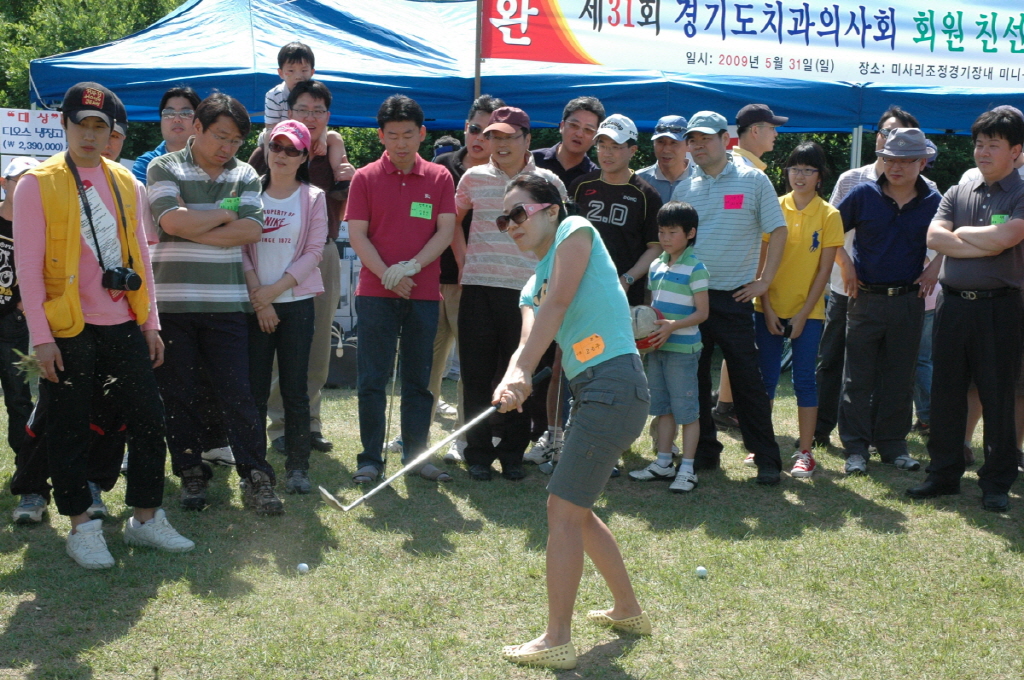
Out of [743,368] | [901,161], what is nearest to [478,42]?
[901,161]

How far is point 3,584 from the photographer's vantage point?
4000 mm

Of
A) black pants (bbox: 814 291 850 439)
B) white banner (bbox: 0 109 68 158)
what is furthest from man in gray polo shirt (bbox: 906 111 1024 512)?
white banner (bbox: 0 109 68 158)

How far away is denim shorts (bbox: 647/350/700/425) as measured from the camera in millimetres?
5695

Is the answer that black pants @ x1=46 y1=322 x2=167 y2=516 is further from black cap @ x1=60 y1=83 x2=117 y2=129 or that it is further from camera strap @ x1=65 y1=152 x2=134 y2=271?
black cap @ x1=60 y1=83 x2=117 y2=129

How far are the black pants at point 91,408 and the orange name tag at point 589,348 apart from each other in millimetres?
2032

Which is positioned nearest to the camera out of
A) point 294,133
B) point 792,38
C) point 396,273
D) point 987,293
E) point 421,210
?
point 294,133

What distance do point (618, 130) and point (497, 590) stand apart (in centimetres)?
283

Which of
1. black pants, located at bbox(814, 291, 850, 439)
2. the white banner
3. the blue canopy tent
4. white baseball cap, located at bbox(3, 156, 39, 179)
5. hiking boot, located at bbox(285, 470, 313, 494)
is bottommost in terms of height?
hiking boot, located at bbox(285, 470, 313, 494)

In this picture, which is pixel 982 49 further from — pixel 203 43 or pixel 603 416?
pixel 603 416

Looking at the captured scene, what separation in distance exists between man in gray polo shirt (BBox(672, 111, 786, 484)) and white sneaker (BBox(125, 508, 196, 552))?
3.10 metres

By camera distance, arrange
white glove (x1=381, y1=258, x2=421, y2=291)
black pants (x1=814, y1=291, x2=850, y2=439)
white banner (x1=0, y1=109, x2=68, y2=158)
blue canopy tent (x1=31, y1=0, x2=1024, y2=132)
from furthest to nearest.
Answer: white banner (x1=0, y1=109, x2=68, y2=158) → blue canopy tent (x1=31, y1=0, x2=1024, y2=132) → black pants (x1=814, y1=291, x2=850, y2=439) → white glove (x1=381, y1=258, x2=421, y2=291)

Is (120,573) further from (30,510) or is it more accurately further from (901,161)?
(901,161)

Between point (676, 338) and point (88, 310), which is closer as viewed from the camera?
point (88, 310)

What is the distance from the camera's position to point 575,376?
139 inches
